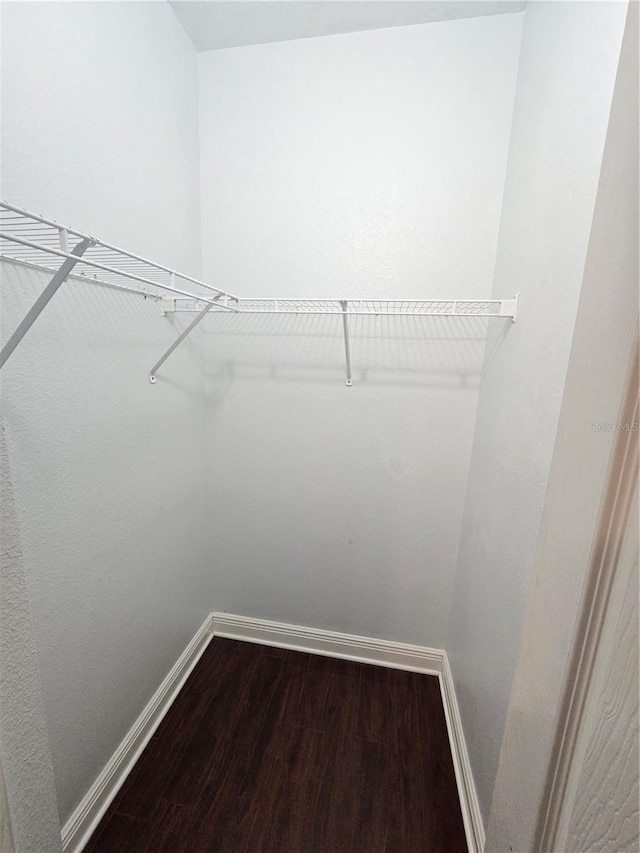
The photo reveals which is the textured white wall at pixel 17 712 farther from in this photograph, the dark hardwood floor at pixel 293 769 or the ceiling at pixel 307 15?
the ceiling at pixel 307 15

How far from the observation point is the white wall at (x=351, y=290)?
53.8 inches

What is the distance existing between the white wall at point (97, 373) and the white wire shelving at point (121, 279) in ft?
0.15

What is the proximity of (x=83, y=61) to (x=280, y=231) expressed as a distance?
2.40 feet

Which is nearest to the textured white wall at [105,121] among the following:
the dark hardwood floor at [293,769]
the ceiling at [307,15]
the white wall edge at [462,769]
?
the ceiling at [307,15]

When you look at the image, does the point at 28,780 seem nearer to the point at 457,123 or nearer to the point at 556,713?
the point at 556,713

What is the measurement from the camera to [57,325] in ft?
3.23

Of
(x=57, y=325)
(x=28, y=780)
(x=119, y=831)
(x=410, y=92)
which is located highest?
(x=410, y=92)

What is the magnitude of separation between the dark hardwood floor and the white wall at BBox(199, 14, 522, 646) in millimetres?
276

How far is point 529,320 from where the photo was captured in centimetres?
104

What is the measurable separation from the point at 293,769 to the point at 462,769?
1.99ft

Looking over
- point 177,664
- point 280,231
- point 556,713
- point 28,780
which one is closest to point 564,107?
point 280,231

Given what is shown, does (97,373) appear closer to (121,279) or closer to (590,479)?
(121,279)

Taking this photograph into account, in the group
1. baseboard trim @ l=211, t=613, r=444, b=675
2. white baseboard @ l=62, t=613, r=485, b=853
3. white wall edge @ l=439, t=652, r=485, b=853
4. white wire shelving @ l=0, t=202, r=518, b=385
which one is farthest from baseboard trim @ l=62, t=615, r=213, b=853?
white wire shelving @ l=0, t=202, r=518, b=385

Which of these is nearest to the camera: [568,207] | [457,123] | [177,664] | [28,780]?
[28,780]
